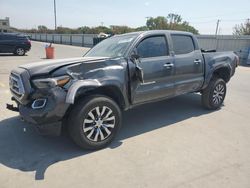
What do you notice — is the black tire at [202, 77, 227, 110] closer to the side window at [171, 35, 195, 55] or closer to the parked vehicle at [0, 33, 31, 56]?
the side window at [171, 35, 195, 55]

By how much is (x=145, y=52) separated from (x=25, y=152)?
258 centimetres

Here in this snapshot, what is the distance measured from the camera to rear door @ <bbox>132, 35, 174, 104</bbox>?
14.1 ft

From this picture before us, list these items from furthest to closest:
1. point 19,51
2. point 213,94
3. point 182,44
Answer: point 19,51, point 213,94, point 182,44

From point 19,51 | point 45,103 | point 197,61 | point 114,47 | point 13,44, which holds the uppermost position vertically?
point 114,47

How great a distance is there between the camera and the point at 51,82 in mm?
3350

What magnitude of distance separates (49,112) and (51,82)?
408 millimetres

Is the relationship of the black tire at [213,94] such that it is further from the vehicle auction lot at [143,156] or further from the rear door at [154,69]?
the rear door at [154,69]

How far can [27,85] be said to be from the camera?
3475 millimetres

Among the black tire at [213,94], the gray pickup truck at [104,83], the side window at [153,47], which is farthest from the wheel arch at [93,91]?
the black tire at [213,94]

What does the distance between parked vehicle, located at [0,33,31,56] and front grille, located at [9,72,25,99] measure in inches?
644

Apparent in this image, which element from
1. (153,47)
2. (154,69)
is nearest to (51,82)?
(154,69)

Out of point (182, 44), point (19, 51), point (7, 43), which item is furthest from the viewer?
point (19, 51)

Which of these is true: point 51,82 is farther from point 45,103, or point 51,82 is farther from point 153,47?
point 153,47

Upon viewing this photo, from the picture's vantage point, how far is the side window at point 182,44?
196 inches
